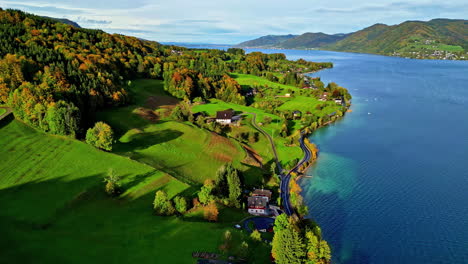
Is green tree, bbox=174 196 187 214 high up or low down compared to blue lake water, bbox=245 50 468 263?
up

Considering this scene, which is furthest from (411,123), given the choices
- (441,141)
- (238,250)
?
(238,250)

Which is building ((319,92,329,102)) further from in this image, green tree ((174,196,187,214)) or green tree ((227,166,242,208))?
green tree ((174,196,187,214))

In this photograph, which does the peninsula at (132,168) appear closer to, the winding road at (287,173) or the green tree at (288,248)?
the green tree at (288,248)

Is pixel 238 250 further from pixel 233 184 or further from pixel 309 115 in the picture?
pixel 309 115

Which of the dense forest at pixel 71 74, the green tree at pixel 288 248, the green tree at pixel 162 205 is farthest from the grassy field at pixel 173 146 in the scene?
the green tree at pixel 288 248

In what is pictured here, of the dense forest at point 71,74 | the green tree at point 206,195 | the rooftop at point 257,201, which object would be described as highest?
the dense forest at point 71,74

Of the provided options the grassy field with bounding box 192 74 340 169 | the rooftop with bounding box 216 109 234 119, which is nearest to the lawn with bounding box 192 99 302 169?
the grassy field with bounding box 192 74 340 169
